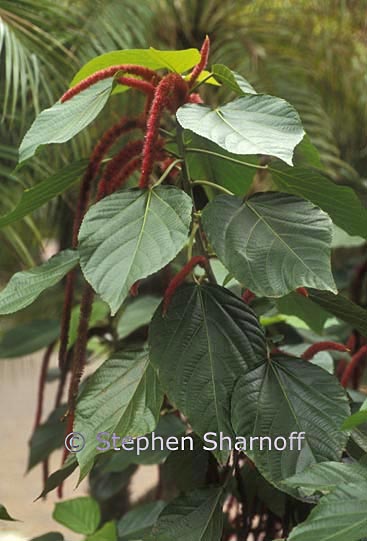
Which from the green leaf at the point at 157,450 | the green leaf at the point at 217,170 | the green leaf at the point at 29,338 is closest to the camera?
the green leaf at the point at 217,170

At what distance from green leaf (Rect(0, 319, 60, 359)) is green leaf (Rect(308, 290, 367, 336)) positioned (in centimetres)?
65

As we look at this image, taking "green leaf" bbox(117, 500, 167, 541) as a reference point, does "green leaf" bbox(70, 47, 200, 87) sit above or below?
above

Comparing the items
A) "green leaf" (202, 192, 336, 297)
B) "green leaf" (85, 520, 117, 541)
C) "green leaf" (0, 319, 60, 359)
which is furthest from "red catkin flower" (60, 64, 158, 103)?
"green leaf" (0, 319, 60, 359)

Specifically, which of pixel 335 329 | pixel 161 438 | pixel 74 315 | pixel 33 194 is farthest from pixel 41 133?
pixel 335 329

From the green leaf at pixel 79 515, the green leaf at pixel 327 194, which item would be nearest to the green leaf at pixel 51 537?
the green leaf at pixel 79 515

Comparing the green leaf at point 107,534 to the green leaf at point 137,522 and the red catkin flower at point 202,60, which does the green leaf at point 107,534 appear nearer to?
the green leaf at point 137,522

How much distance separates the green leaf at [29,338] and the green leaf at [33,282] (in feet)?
1.97

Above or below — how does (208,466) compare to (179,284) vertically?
below

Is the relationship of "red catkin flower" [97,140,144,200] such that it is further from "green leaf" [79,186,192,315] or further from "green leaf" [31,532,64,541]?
"green leaf" [31,532,64,541]

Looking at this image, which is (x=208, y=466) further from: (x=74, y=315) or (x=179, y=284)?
(x=74, y=315)

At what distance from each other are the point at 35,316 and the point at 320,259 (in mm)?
1289

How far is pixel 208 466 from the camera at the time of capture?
0.69 m

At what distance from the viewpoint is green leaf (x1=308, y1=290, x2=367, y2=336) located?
23.8 inches

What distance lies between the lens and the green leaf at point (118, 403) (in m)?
0.56
